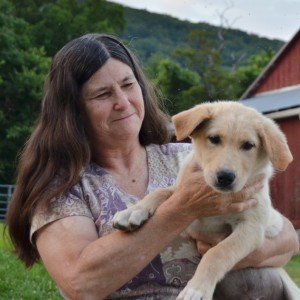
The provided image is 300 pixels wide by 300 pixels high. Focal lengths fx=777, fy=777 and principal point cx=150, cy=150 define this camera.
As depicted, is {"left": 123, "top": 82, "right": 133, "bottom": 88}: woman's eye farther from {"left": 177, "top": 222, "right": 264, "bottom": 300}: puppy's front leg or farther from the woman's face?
{"left": 177, "top": 222, "right": 264, "bottom": 300}: puppy's front leg

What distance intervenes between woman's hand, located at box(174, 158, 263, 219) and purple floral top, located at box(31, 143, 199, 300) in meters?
0.30

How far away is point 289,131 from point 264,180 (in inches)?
279

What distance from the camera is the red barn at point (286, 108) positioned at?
1020cm

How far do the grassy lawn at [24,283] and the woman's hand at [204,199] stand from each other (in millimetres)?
2992

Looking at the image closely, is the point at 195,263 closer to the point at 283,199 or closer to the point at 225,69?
the point at 283,199

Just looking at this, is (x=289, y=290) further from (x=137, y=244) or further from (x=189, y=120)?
(x=189, y=120)

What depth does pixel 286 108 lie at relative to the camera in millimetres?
10273

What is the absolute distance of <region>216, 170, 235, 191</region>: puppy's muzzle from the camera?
3.03 m

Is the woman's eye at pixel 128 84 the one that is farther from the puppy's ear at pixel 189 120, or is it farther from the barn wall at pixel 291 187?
the barn wall at pixel 291 187

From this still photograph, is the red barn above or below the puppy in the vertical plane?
below

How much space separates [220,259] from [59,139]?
976 millimetres

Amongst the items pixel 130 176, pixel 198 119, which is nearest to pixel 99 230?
pixel 130 176

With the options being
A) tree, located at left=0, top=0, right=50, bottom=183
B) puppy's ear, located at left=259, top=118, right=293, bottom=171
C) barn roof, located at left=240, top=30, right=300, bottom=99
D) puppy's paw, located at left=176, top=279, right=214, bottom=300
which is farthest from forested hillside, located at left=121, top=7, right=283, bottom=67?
puppy's paw, located at left=176, top=279, right=214, bottom=300

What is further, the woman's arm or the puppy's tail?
the puppy's tail
